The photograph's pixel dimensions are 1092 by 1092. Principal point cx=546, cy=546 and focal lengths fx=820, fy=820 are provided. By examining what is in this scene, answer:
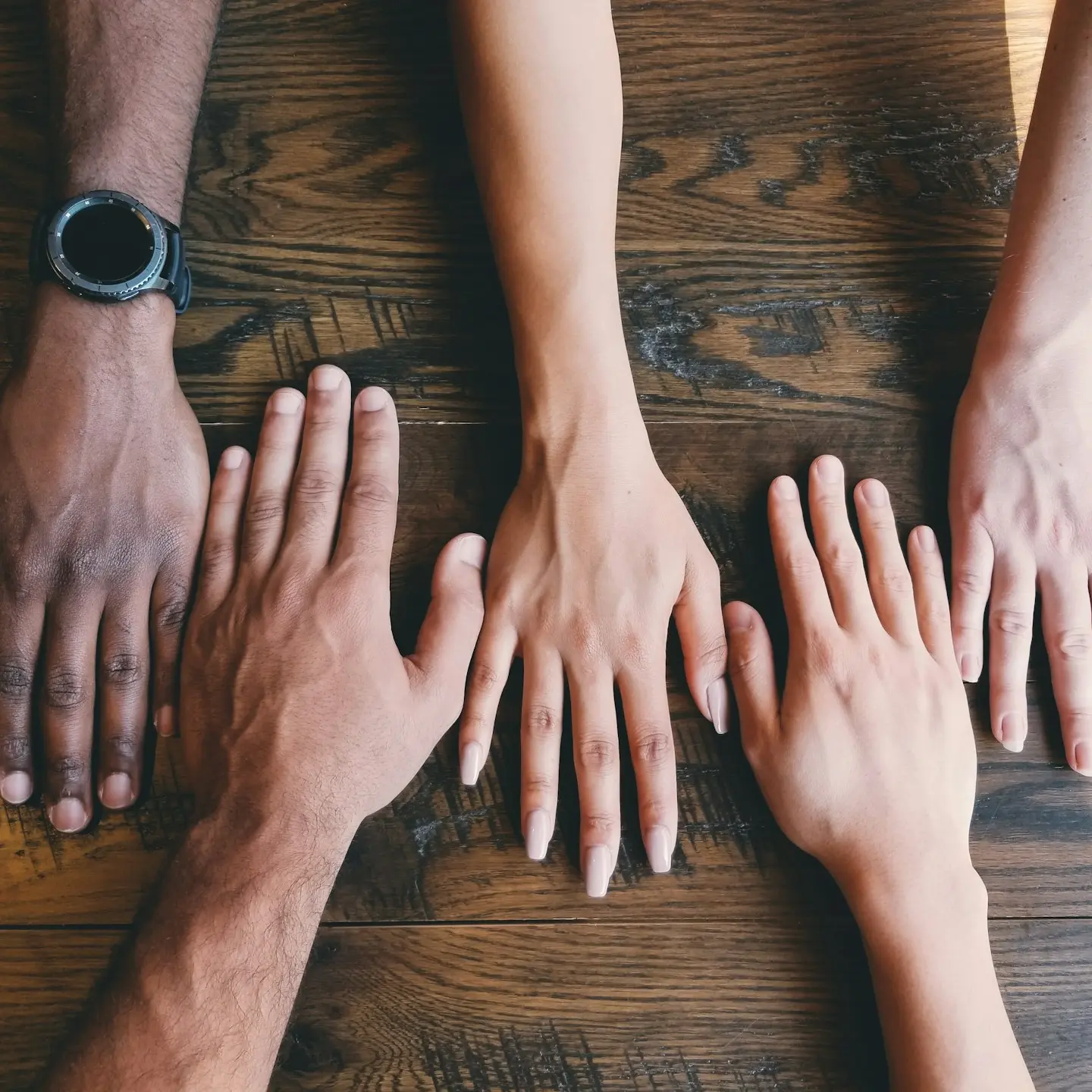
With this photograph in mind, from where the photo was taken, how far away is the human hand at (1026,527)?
92 cm

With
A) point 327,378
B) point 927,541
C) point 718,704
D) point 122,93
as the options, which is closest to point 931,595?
point 927,541

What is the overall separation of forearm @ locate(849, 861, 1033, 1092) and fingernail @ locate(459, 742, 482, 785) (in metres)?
0.42

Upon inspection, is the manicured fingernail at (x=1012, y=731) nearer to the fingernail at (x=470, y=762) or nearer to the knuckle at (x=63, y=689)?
the fingernail at (x=470, y=762)

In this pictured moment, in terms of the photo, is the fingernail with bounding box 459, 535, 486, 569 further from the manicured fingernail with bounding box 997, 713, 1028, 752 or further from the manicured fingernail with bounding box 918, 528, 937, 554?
the manicured fingernail with bounding box 997, 713, 1028, 752

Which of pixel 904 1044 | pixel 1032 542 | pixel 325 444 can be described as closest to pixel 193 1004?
pixel 325 444

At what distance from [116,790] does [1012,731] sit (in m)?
0.98

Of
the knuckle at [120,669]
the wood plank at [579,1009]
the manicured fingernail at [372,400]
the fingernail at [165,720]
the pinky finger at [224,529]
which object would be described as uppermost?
the manicured fingernail at [372,400]

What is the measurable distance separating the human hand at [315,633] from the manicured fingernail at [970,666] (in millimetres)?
553

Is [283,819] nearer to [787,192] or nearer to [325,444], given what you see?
[325,444]

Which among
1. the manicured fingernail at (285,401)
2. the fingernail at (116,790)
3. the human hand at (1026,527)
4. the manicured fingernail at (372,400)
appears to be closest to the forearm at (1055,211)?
the human hand at (1026,527)

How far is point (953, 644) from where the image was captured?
0.94 m

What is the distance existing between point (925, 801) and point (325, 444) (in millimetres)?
768

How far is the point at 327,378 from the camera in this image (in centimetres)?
94

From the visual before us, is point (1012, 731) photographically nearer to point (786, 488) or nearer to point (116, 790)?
point (786, 488)
